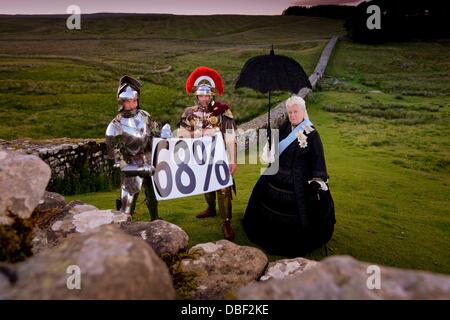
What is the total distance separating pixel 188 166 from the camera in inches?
205

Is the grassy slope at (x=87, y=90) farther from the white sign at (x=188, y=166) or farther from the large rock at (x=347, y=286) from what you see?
the large rock at (x=347, y=286)

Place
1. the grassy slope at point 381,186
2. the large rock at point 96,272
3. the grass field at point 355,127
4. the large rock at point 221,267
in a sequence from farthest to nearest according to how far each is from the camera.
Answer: the grass field at point 355,127
the grassy slope at point 381,186
the large rock at point 221,267
the large rock at point 96,272

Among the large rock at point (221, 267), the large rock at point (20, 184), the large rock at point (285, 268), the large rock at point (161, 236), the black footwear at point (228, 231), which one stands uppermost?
the large rock at point (20, 184)

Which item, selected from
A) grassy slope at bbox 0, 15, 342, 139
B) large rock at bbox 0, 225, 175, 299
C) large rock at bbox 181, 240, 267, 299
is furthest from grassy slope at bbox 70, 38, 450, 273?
grassy slope at bbox 0, 15, 342, 139

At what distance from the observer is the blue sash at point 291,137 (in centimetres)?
504

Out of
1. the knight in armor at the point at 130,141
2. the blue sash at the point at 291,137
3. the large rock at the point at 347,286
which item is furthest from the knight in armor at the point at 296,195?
the large rock at the point at 347,286

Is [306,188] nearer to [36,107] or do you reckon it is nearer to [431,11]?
[36,107]

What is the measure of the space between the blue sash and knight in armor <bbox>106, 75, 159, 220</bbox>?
1.97m

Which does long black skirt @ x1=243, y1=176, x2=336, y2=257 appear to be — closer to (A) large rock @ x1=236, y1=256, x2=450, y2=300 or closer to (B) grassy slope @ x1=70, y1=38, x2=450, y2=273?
(B) grassy slope @ x1=70, y1=38, x2=450, y2=273

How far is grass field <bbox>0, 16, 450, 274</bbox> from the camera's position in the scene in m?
6.38

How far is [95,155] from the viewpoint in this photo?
30.6 ft

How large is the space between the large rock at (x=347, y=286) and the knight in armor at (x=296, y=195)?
121 inches

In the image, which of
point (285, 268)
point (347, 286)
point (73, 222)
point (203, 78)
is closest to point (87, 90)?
point (203, 78)
